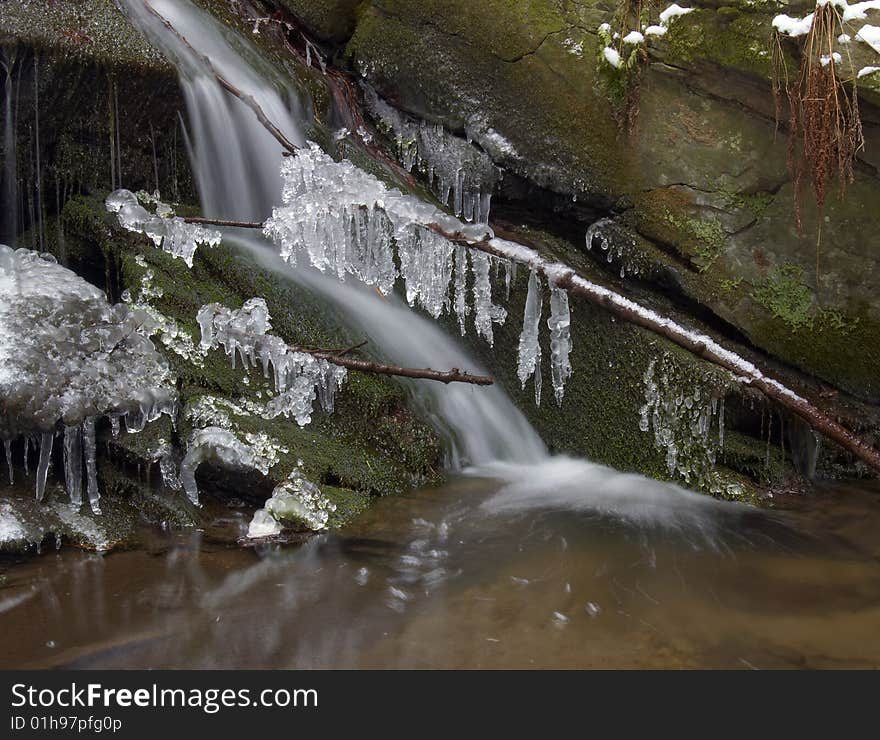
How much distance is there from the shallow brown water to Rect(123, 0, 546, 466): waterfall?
34.4 inches

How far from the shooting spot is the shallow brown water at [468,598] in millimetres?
2779

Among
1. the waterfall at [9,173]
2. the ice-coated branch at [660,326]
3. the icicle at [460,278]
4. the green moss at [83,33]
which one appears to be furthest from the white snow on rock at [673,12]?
the waterfall at [9,173]

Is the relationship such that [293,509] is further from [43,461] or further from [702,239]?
[702,239]

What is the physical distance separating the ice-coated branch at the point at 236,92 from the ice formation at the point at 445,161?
0.85 meters

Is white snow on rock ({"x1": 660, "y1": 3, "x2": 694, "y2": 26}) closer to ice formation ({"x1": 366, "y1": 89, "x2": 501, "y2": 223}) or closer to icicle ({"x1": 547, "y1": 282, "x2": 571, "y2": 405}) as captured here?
ice formation ({"x1": 366, "y1": 89, "x2": 501, "y2": 223})

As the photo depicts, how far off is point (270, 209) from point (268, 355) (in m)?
1.31

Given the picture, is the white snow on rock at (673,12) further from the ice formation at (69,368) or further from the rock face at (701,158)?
the ice formation at (69,368)

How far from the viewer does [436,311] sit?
447cm

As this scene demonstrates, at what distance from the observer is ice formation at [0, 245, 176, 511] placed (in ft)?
11.7

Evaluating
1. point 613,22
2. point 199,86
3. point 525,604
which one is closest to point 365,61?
point 199,86

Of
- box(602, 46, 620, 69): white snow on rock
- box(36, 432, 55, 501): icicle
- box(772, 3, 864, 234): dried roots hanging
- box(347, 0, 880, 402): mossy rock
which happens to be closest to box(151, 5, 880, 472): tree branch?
box(347, 0, 880, 402): mossy rock
